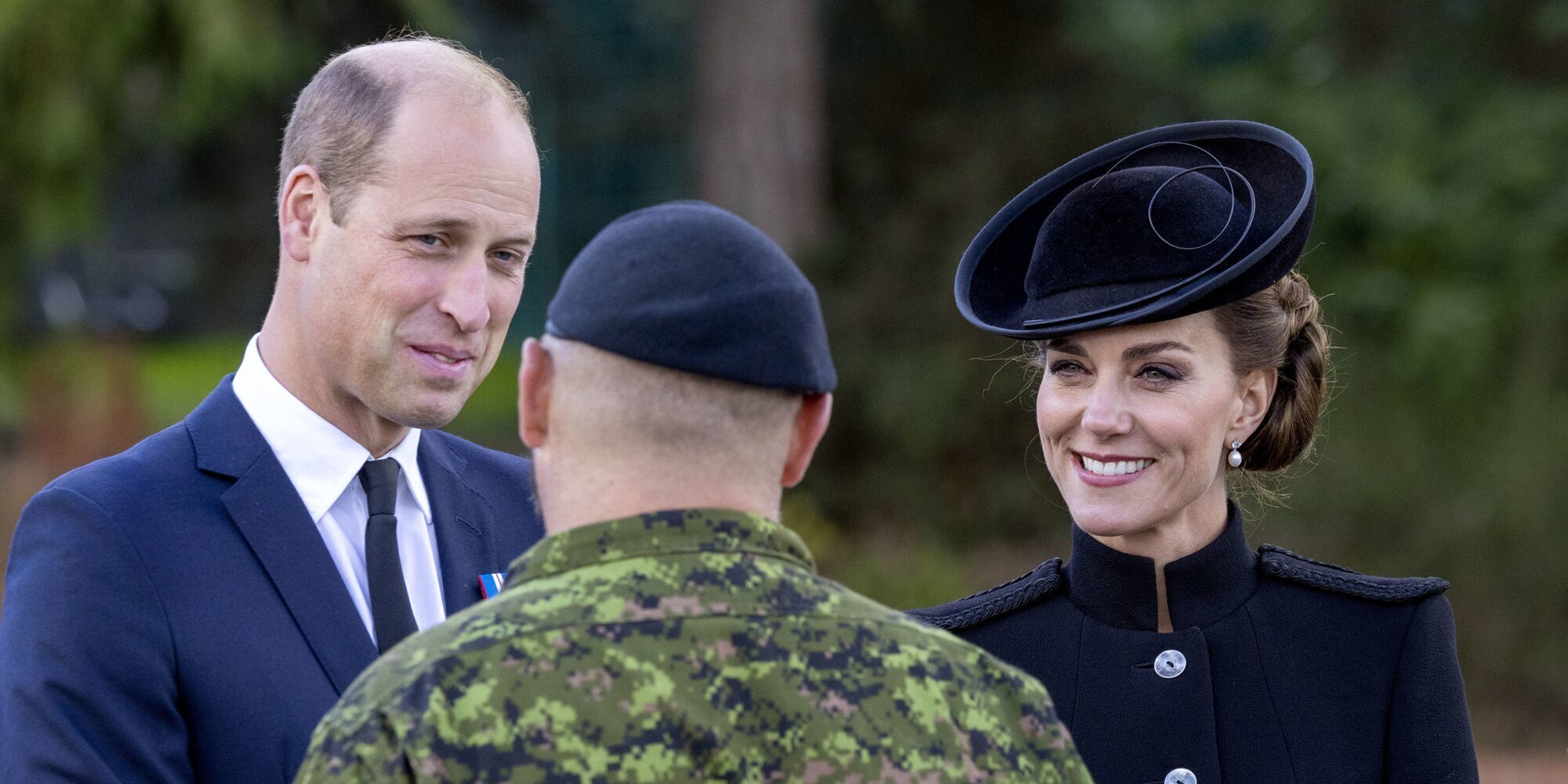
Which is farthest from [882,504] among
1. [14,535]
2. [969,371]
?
[14,535]

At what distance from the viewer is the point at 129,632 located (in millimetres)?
2334

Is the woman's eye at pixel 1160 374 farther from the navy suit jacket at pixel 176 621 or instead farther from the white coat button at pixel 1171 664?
the navy suit jacket at pixel 176 621

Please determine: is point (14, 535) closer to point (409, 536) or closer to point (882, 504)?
point (409, 536)

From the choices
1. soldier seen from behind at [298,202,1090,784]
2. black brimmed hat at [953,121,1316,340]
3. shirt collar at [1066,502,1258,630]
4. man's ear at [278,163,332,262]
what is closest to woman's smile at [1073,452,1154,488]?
shirt collar at [1066,502,1258,630]

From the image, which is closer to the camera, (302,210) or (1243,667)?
(302,210)

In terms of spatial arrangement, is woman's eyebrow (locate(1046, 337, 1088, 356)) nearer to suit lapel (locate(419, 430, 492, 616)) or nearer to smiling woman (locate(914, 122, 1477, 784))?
smiling woman (locate(914, 122, 1477, 784))

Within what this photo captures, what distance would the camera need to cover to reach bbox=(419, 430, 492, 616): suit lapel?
111 inches

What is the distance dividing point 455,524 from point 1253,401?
1.45m

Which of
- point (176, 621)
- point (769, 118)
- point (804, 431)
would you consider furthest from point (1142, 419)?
point (769, 118)

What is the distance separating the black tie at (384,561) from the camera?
259 centimetres

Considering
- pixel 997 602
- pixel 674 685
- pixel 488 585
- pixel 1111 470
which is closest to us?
pixel 674 685

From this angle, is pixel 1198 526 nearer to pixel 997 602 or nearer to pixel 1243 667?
pixel 1243 667

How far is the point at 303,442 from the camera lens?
2.70m

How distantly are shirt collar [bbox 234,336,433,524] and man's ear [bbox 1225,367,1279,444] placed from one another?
5.02 ft
